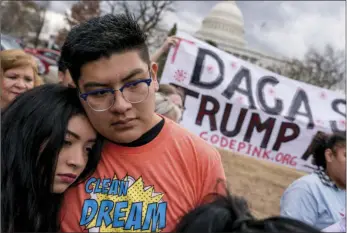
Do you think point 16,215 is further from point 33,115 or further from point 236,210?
point 236,210

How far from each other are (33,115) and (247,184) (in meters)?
7.57

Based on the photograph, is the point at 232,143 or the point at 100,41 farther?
the point at 232,143

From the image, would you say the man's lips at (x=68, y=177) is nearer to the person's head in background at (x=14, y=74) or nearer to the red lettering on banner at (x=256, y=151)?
the person's head in background at (x=14, y=74)

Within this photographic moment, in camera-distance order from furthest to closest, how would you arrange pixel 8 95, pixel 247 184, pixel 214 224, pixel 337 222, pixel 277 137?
pixel 247 184 → pixel 277 137 → pixel 8 95 → pixel 337 222 → pixel 214 224

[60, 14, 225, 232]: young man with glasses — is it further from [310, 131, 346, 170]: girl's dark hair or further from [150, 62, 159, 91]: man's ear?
[310, 131, 346, 170]: girl's dark hair

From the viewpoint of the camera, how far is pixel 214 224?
0.95 metres

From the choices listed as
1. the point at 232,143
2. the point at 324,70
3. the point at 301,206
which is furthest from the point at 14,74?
the point at 324,70

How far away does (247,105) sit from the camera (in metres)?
5.42

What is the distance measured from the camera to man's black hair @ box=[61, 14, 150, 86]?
1.45 meters

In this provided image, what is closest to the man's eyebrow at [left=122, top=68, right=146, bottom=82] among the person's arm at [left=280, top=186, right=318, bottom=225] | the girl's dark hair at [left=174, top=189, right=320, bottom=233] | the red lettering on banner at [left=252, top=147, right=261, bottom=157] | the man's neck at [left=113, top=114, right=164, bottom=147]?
the man's neck at [left=113, top=114, right=164, bottom=147]

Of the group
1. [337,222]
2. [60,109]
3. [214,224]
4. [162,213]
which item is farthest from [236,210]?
[337,222]

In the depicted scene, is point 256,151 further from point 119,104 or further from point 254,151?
point 119,104

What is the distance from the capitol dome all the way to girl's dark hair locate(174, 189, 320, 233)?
202 ft

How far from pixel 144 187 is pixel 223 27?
212ft
